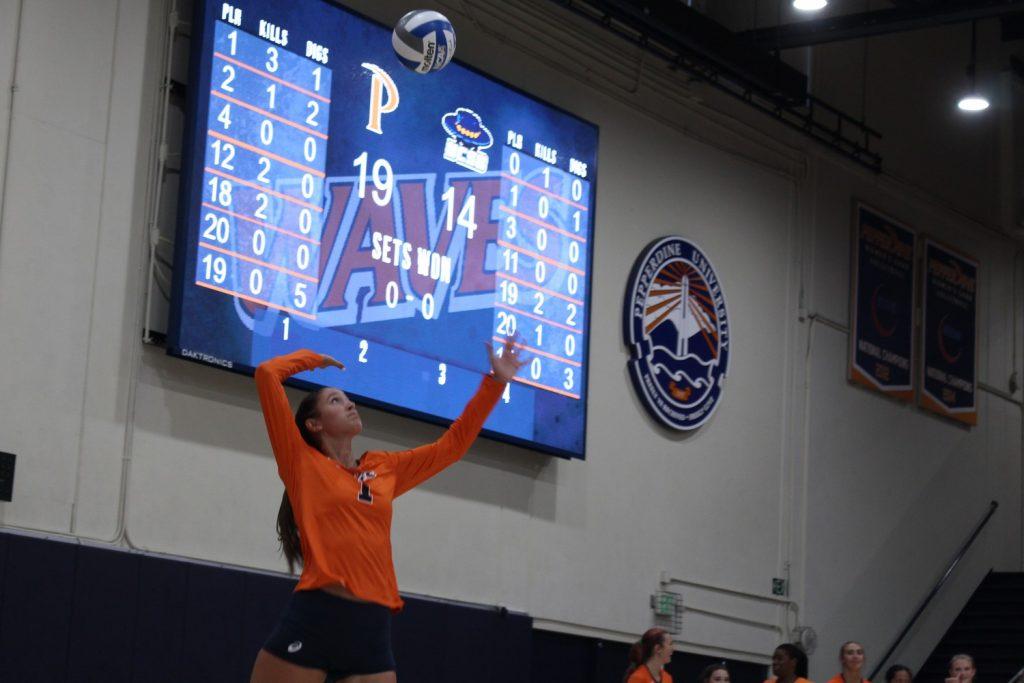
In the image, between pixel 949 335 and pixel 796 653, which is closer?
pixel 796 653

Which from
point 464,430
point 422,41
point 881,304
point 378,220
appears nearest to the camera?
point 464,430

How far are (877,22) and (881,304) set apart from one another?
3439 mm

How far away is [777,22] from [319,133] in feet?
20.2

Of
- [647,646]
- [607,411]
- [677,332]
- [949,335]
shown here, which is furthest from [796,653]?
[949,335]

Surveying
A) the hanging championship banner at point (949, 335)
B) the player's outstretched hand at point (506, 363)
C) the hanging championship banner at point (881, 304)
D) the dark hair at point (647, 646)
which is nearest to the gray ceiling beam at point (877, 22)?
the hanging championship banner at point (881, 304)

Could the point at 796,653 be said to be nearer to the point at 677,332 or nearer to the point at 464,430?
the point at 677,332

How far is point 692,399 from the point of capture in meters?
13.4

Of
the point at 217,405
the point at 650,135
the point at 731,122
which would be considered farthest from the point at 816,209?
the point at 217,405

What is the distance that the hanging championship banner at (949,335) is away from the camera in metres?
16.3

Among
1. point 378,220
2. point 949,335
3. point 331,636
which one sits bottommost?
point 331,636

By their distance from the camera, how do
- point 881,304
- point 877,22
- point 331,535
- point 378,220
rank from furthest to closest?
point 881,304, point 877,22, point 378,220, point 331,535

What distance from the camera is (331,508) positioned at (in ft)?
16.3

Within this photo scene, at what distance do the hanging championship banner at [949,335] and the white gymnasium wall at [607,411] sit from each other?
27cm

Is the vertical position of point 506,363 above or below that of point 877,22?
below
